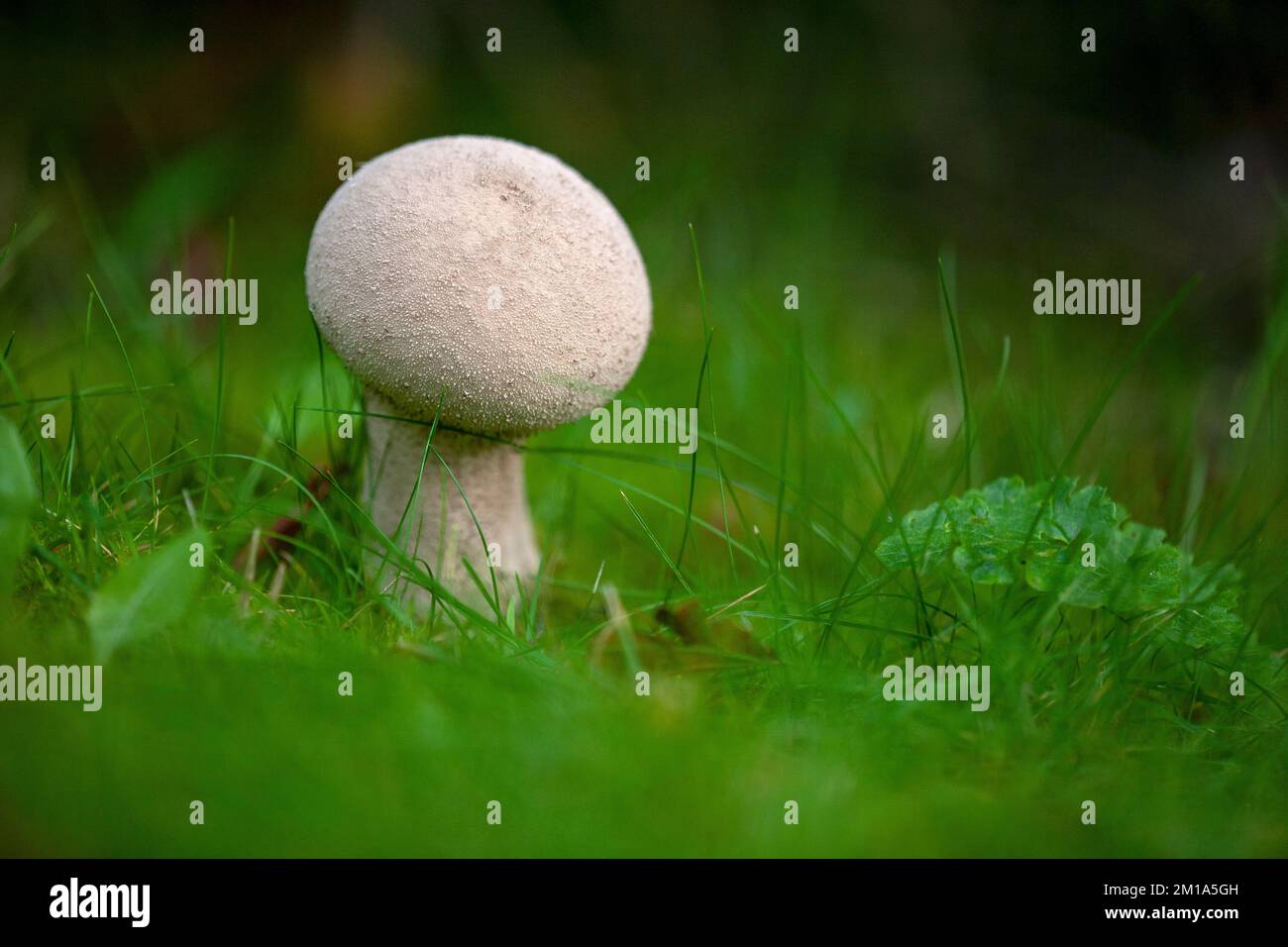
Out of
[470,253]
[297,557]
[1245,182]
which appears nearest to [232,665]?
[297,557]

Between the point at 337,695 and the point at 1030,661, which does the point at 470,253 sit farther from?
the point at 1030,661

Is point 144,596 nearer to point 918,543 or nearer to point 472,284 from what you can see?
point 472,284

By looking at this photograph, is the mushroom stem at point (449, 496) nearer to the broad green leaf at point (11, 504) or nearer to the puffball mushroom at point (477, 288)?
the puffball mushroom at point (477, 288)

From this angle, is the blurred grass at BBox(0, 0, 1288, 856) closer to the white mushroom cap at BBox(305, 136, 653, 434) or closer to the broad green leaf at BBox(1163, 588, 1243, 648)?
the broad green leaf at BBox(1163, 588, 1243, 648)

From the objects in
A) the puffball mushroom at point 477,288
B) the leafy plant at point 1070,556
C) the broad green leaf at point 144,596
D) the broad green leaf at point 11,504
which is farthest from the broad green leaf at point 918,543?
the broad green leaf at point 11,504

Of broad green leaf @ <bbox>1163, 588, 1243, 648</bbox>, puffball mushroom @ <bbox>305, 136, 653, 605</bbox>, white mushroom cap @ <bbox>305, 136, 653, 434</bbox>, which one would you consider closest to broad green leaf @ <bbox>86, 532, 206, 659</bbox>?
puffball mushroom @ <bbox>305, 136, 653, 605</bbox>

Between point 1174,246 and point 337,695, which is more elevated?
point 1174,246
